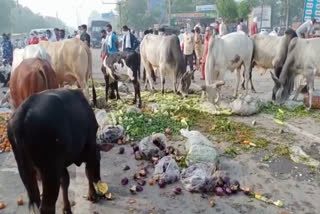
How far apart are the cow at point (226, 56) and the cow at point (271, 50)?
0.46 meters

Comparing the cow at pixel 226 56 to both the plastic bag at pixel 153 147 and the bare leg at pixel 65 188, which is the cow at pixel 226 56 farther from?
the bare leg at pixel 65 188

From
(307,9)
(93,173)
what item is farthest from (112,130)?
(307,9)

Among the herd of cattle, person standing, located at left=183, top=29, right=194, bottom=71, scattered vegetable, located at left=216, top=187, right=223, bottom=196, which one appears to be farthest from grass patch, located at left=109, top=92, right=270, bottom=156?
person standing, located at left=183, top=29, right=194, bottom=71

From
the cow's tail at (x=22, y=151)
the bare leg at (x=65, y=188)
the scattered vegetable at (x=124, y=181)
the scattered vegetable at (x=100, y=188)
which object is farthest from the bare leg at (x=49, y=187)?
the scattered vegetable at (x=124, y=181)

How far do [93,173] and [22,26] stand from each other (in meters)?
87.9

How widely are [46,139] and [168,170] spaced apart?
2168mm

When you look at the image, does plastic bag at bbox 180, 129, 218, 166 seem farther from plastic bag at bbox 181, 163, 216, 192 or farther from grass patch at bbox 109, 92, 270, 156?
grass patch at bbox 109, 92, 270, 156

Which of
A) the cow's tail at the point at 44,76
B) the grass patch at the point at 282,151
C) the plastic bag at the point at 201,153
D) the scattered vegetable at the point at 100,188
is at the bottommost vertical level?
the grass patch at the point at 282,151

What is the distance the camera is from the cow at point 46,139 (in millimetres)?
3270

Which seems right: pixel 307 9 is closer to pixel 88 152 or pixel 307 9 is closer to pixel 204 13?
pixel 88 152

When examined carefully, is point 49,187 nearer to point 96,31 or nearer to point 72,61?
point 72,61

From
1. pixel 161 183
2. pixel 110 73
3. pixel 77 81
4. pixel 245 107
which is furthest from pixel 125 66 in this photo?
pixel 161 183

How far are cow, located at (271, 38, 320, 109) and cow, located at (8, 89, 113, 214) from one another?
632 cm

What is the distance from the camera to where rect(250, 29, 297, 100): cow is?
398 inches
